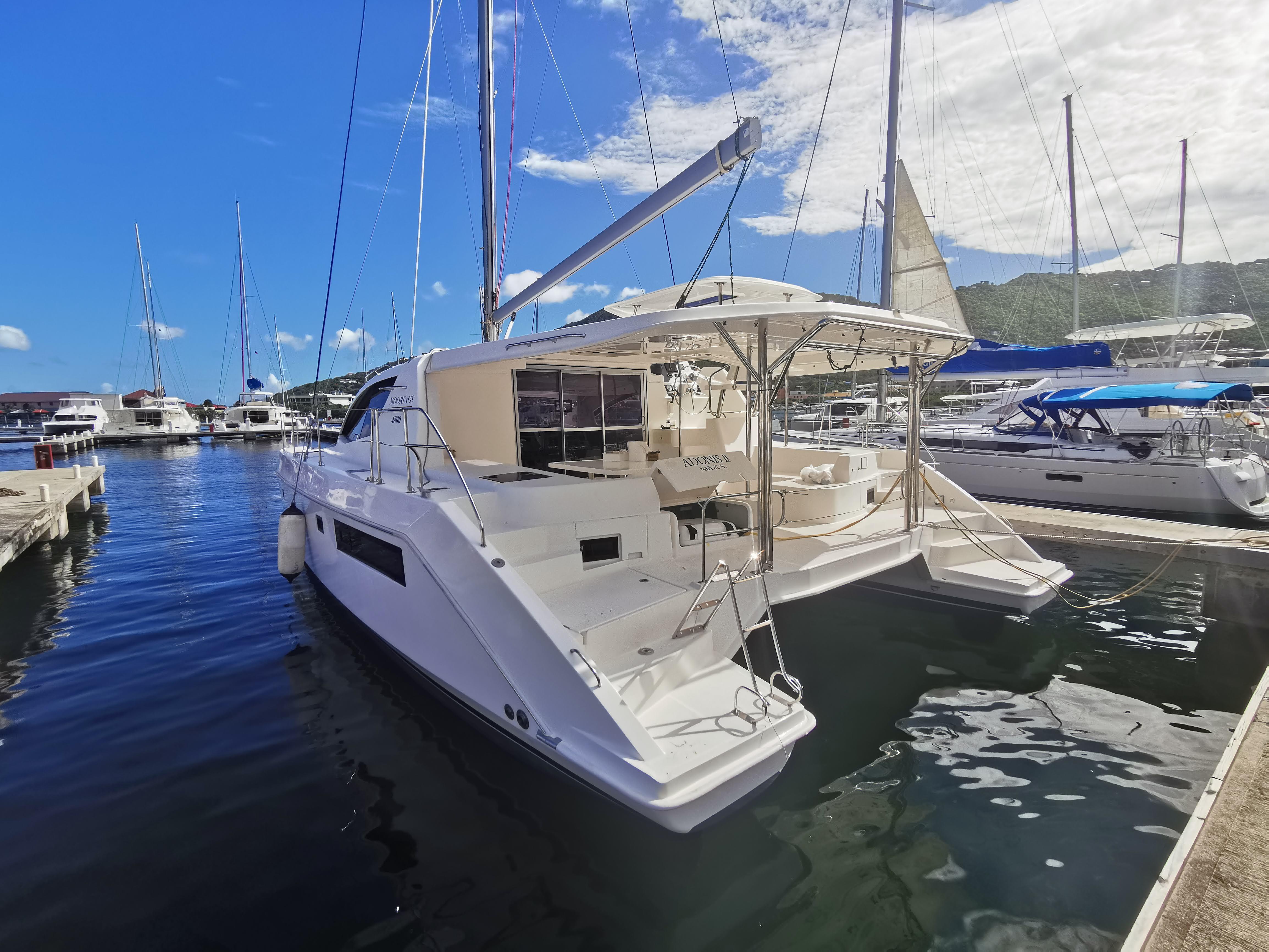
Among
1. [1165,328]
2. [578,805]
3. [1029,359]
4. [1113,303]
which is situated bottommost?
[578,805]

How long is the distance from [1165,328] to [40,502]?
28470 millimetres

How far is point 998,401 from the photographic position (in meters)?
19.6

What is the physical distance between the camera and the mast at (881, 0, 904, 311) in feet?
37.1

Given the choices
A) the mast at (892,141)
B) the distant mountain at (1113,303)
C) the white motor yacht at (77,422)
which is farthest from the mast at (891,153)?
the white motor yacht at (77,422)

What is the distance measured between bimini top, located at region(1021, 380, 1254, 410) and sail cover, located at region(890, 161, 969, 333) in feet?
10.6

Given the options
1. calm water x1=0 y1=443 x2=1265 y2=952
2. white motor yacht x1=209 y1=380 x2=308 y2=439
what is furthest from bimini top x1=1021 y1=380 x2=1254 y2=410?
white motor yacht x1=209 y1=380 x2=308 y2=439

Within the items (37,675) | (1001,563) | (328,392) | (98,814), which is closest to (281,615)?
(37,675)

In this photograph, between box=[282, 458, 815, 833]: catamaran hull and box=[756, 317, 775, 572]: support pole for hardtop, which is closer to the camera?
box=[282, 458, 815, 833]: catamaran hull

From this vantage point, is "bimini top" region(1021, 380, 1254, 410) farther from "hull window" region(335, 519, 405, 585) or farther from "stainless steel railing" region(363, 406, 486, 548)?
"hull window" region(335, 519, 405, 585)

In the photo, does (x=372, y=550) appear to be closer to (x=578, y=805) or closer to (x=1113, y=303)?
(x=578, y=805)

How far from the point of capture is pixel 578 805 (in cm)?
356

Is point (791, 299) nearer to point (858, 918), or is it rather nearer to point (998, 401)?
point (858, 918)

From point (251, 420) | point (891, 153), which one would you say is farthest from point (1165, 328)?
point (251, 420)

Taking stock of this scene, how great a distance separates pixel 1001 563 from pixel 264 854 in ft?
20.7
